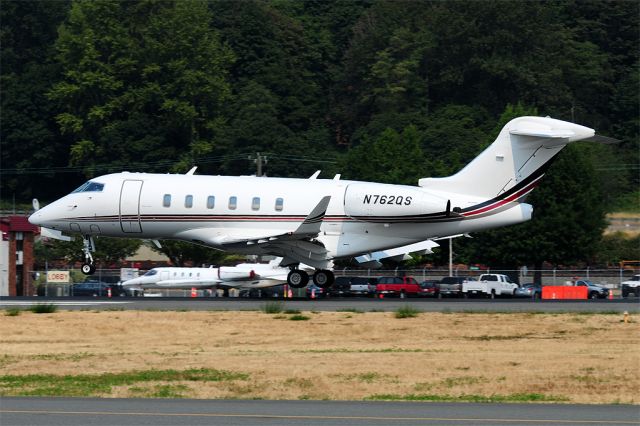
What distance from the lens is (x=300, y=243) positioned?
42250mm

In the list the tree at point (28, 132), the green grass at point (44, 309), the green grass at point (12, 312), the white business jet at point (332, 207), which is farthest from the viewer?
the tree at point (28, 132)

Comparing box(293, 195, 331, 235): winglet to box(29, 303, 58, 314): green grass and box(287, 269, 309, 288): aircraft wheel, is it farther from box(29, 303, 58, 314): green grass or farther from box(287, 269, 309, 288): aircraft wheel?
box(29, 303, 58, 314): green grass

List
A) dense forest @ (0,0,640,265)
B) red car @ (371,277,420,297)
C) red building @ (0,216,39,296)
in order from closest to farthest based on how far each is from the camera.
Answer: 1. red building @ (0,216,39,296)
2. red car @ (371,277,420,297)
3. dense forest @ (0,0,640,265)

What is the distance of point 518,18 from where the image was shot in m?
108

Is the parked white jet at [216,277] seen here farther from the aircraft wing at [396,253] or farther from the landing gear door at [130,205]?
the landing gear door at [130,205]

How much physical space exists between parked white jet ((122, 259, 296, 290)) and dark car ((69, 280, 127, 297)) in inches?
37.6

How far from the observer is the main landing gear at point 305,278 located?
43.2 meters

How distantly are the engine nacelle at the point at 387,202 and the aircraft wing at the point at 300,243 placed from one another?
1.27 metres

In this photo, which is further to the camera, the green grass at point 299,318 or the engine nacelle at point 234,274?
the engine nacelle at point 234,274

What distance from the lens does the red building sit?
55.4 metres

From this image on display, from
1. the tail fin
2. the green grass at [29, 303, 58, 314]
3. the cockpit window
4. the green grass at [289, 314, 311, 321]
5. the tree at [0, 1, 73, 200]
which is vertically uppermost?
the tree at [0, 1, 73, 200]

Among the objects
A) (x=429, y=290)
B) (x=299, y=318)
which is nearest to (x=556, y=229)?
(x=429, y=290)

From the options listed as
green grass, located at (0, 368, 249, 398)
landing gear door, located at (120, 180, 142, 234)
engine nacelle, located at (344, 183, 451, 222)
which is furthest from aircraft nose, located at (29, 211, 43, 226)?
green grass, located at (0, 368, 249, 398)

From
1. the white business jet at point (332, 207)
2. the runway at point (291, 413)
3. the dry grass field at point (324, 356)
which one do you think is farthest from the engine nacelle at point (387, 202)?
the runway at point (291, 413)
